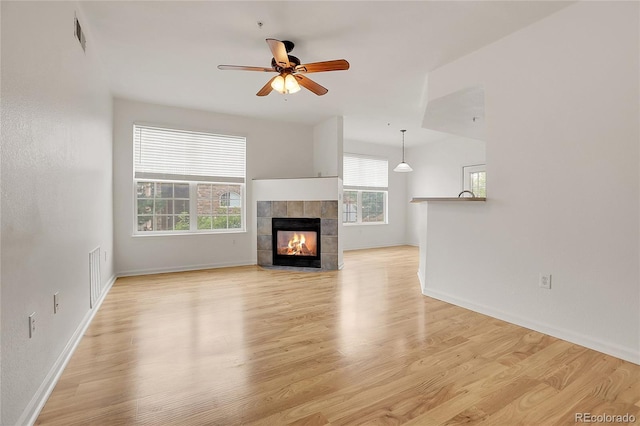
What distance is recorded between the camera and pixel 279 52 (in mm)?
2717

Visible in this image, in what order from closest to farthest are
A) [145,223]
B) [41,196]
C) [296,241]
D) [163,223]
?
1. [41,196]
2. [145,223]
3. [163,223]
4. [296,241]

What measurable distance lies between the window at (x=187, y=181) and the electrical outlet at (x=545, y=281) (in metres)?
4.58

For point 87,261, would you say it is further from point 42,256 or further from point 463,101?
point 463,101

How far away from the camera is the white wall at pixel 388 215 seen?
7648mm

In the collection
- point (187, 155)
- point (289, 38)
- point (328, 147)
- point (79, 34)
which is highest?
point (289, 38)

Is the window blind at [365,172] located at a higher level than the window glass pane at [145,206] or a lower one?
higher

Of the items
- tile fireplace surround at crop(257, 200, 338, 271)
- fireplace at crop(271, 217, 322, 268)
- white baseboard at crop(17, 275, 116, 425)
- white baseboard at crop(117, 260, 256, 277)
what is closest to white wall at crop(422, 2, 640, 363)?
tile fireplace surround at crop(257, 200, 338, 271)

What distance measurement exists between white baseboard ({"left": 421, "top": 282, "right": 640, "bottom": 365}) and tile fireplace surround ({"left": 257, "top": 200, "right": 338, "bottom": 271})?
2.12 meters

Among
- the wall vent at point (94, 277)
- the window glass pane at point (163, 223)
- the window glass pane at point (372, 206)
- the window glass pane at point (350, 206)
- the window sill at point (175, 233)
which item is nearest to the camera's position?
the wall vent at point (94, 277)

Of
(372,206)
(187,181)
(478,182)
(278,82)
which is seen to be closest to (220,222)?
(187,181)

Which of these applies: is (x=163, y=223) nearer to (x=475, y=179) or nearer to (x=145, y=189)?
(x=145, y=189)

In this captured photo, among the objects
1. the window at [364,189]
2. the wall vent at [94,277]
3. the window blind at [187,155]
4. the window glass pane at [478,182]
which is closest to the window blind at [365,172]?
the window at [364,189]

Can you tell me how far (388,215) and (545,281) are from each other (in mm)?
5631

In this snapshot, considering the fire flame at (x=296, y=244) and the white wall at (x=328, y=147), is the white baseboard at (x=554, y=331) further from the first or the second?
the white wall at (x=328, y=147)
